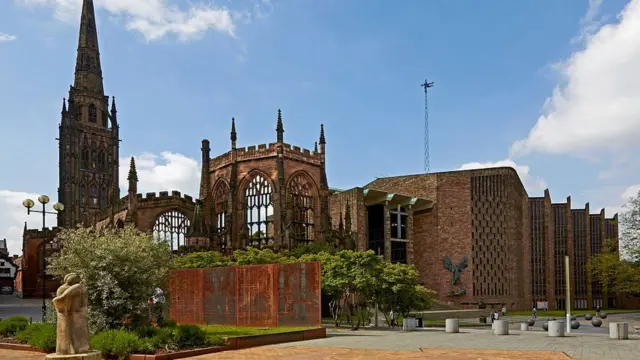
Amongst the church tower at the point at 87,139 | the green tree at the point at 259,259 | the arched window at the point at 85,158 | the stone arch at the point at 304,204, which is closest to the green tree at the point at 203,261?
the green tree at the point at 259,259

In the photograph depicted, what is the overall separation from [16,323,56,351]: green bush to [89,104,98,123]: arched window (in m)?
83.6

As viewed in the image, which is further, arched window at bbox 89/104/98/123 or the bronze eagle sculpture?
arched window at bbox 89/104/98/123

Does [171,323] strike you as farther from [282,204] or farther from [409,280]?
[282,204]

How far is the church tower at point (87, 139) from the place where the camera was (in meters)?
94.8

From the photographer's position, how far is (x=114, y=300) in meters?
20.3

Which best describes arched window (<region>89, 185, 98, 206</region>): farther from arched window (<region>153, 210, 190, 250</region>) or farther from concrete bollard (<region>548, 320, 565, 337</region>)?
concrete bollard (<region>548, 320, 565, 337</region>)

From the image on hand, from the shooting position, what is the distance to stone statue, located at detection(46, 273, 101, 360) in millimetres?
12750

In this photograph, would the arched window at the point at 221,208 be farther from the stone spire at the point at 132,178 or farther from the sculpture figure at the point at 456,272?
the sculpture figure at the point at 456,272

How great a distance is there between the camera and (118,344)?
1781cm

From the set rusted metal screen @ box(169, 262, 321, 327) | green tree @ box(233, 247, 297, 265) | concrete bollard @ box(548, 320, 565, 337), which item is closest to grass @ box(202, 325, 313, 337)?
rusted metal screen @ box(169, 262, 321, 327)

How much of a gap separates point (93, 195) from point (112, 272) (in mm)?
82148

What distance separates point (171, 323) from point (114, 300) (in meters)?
3.67

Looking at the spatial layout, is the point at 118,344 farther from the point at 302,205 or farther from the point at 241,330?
the point at 302,205

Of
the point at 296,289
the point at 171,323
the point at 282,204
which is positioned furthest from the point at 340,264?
the point at 282,204
